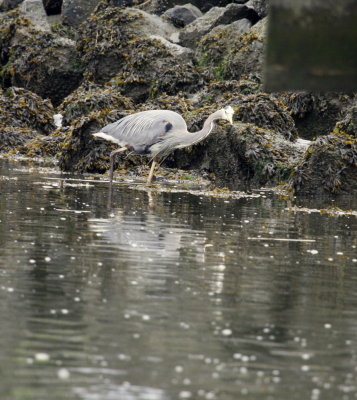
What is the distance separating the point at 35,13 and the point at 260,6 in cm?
816

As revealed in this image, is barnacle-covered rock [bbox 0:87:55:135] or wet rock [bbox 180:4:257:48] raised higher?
wet rock [bbox 180:4:257:48]

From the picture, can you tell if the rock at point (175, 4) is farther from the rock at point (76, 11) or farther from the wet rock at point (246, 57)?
the wet rock at point (246, 57)

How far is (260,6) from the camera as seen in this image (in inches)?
1216

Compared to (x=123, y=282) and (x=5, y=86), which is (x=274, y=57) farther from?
(x=5, y=86)

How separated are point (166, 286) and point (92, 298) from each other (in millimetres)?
864

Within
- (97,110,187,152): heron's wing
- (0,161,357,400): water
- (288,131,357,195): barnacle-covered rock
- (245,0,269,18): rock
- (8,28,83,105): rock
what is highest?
(245,0,269,18): rock

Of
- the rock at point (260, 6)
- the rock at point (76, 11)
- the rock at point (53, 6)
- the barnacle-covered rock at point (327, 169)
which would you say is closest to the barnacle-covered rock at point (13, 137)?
the barnacle-covered rock at point (327, 169)

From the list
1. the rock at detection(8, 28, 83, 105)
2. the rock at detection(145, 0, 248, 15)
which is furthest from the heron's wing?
the rock at detection(145, 0, 248, 15)

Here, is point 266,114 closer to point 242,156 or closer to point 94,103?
point 242,156

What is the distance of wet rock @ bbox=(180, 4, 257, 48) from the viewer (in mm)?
31047

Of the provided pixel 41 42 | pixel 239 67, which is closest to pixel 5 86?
pixel 41 42

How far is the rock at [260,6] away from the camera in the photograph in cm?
3067

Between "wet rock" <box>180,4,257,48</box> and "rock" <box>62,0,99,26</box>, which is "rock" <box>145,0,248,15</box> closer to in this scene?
"rock" <box>62,0,99,26</box>

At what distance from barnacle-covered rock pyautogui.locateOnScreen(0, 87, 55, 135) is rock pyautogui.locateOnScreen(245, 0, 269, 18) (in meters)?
8.07
